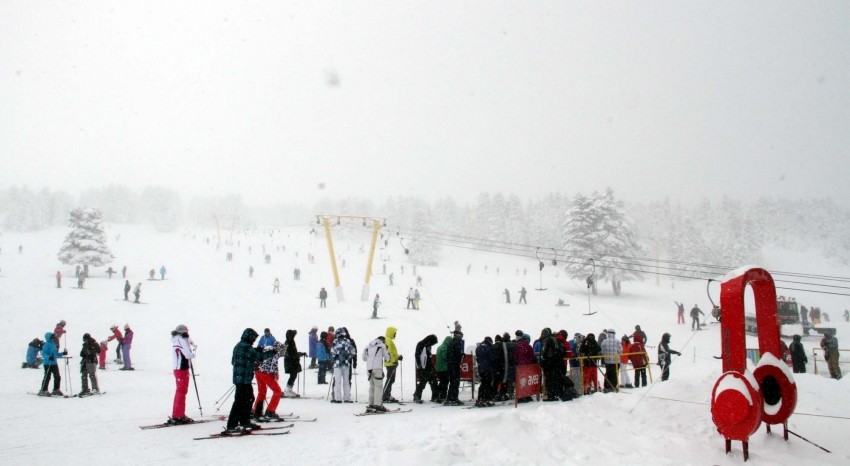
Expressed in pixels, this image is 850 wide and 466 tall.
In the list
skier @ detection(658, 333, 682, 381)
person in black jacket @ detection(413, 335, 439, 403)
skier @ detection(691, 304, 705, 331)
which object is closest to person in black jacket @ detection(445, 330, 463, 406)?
person in black jacket @ detection(413, 335, 439, 403)

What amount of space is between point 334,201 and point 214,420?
153 metres

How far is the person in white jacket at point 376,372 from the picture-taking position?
10469 millimetres

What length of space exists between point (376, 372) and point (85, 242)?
47698 mm

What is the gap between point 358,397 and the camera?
42.7 ft

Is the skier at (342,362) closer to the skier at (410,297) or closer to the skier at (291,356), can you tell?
the skier at (291,356)

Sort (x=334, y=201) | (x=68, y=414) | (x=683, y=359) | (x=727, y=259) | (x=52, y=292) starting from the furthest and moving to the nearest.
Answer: (x=334, y=201) < (x=727, y=259) < (x=52, y=292) < (x=683, y=359) < (x=68, y=414)

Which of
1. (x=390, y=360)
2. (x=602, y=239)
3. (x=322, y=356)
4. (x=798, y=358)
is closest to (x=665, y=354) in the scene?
(x=798, y=358)

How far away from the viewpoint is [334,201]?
15962 cm

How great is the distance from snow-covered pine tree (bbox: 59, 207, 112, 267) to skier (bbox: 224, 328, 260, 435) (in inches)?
1845

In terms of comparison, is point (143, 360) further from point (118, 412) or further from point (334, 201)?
point (334, 201)

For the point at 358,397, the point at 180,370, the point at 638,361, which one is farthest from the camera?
the point at 638,361

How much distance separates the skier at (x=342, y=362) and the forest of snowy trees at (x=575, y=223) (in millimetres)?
39453

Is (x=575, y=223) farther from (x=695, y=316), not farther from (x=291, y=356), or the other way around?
(x=291, y=356)

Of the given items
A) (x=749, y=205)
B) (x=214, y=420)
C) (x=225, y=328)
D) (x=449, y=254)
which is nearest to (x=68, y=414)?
(x=214, y=420)
